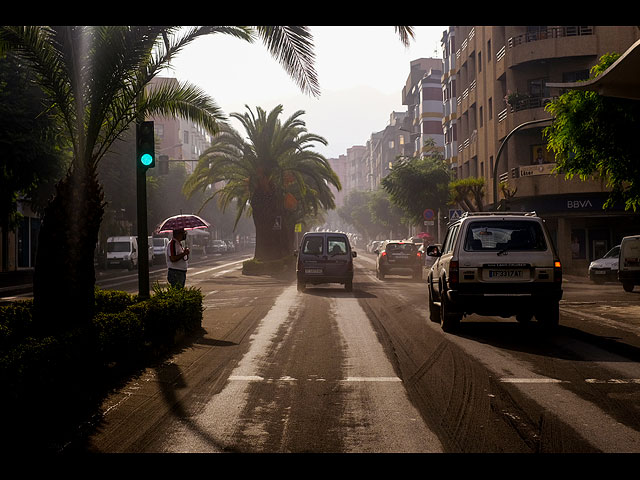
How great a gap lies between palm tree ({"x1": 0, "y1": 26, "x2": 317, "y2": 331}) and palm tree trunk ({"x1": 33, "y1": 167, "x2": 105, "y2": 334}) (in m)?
0.01

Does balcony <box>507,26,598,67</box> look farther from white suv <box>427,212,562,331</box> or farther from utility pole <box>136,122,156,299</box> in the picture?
utility pole <box>136,122,156,299</box>

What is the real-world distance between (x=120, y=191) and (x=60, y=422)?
47.8 metres

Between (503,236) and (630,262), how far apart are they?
37.0 ft

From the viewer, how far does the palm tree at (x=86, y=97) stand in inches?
358

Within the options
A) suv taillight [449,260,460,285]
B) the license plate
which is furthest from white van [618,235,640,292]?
suv taillight [449,260,460,285]

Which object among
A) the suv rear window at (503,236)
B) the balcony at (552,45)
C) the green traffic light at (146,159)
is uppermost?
the balcony at (552,45)

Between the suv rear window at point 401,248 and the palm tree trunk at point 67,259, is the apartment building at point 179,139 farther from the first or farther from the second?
the palm tree trunk at point 67,259

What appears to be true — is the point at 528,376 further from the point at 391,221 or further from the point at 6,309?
the point at 391,221

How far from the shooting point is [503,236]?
40.5ft

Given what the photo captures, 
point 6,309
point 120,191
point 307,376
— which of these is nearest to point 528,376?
point 307,376

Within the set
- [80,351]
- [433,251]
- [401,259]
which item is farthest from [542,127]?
[80,351]

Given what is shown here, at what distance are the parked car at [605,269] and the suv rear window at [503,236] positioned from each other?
1654 cm

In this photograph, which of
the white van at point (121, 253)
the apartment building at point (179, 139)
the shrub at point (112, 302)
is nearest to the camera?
the shrub at point (112, 302)

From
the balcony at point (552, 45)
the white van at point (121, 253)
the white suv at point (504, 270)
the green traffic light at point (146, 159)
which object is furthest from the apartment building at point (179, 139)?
the white suv at point (504, 270)
